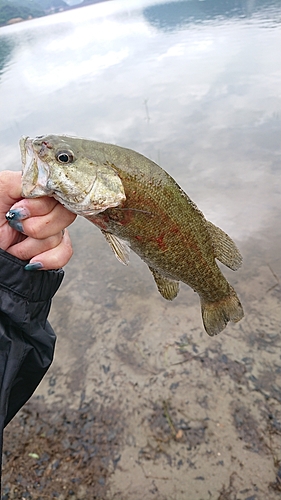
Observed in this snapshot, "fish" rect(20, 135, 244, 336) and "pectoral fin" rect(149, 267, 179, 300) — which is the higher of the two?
"fish" rect(20, 135, 244, 336)

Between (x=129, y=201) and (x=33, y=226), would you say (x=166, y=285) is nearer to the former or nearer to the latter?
(x=129, y=201)

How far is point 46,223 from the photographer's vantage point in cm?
188

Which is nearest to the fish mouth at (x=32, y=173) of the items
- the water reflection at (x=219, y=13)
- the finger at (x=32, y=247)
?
the finger at (x=32, y=247)

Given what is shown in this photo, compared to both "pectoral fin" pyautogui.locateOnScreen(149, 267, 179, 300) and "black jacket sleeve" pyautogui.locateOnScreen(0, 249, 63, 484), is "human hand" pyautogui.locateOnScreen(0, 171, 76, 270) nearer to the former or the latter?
"black jacket sleeve" pyautogui.locateOnScreen(0, 249, 63, 484)

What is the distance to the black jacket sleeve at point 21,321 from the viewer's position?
6.86 feet

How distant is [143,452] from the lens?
3.94 m

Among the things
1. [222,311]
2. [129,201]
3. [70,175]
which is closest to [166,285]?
[222,311]

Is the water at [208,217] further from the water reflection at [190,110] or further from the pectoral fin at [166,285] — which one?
the pectoral fin at [166,285]

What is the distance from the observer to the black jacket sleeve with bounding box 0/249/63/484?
2.09 m

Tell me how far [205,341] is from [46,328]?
10.1 ft

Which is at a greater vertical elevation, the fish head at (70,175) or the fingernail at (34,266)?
the fish head at (70,175)

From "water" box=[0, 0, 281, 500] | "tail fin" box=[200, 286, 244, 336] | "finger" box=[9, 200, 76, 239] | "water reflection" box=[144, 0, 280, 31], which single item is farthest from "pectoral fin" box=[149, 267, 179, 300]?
"water reflection" box=[144, 0, 280, 31]

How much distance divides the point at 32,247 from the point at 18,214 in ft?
0.84

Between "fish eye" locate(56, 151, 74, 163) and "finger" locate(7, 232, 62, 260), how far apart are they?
423 millimetres
